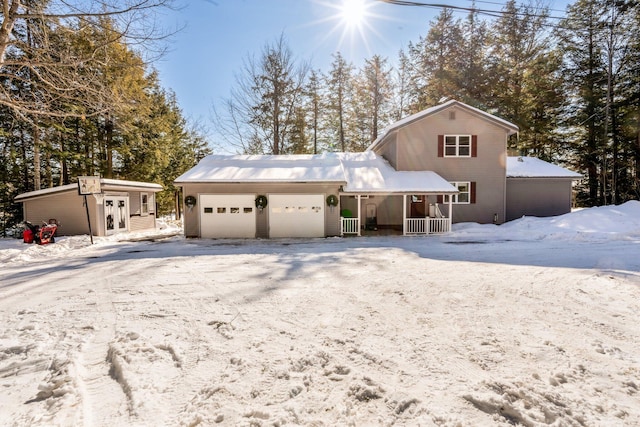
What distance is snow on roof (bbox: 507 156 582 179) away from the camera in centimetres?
1514

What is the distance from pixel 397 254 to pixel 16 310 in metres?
7.51

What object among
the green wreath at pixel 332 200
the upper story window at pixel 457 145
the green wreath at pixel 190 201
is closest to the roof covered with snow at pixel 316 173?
the green wreath at pixel 332 200

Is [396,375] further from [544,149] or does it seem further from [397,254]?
[544,149]

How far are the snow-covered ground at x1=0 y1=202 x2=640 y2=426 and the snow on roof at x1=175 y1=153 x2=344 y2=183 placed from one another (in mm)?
6233

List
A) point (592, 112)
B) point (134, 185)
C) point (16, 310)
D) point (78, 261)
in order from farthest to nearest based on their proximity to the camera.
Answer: point (592, 112)
point (134, 185)
point (78, 261)
point (16, 310)

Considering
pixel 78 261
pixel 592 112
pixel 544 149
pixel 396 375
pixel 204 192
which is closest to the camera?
pixel 396 375

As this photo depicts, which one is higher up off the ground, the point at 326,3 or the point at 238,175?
the point at 326,3

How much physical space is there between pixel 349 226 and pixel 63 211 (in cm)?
1239

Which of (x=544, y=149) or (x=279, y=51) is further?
(x=544, y=149)

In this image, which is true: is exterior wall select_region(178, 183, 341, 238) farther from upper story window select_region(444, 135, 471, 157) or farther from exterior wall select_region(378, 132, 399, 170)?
upper story window select_region(444, 135, 471, 157)

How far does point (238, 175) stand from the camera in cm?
1277

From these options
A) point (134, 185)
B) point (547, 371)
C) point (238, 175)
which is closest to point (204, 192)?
point (238, 175)

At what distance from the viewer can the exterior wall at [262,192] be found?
1235 centimetres

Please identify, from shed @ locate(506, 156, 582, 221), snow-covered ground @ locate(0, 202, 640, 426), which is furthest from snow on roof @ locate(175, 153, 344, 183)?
shed @ locate(506, 156, 582, 221)
